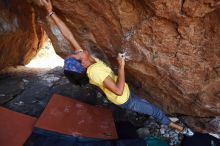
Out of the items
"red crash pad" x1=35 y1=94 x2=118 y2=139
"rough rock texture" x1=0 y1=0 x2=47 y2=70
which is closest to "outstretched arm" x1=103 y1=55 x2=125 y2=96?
"red crash pad" x1=35 y1=94 x2=118 y2=139

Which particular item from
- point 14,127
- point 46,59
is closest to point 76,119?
point 14,127

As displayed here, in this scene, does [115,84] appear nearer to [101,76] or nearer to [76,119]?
[101,76]

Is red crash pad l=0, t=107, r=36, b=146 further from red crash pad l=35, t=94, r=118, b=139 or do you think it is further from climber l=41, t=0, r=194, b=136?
climber l=41, t=0, r=194, b=136

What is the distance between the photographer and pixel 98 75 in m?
3.47

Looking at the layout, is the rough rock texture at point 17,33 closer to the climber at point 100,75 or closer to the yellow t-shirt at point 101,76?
the climber at point 100,75

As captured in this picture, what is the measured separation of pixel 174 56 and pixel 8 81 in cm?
301

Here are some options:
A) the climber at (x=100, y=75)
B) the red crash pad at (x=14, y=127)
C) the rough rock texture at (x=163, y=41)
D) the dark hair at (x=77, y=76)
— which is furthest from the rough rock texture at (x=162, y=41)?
the red crash pad at (x=14, y=127)

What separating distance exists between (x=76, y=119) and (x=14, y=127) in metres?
0.80

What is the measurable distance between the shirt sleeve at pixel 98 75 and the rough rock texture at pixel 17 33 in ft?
6.88

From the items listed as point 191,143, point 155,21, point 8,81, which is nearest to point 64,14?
point 155,21

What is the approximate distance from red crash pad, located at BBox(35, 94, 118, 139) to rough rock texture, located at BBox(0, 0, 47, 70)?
4.47ft

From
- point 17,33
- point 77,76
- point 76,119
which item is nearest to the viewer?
point 77,76

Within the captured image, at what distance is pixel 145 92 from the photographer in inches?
174

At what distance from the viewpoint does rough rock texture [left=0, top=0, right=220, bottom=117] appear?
3.23 metres
